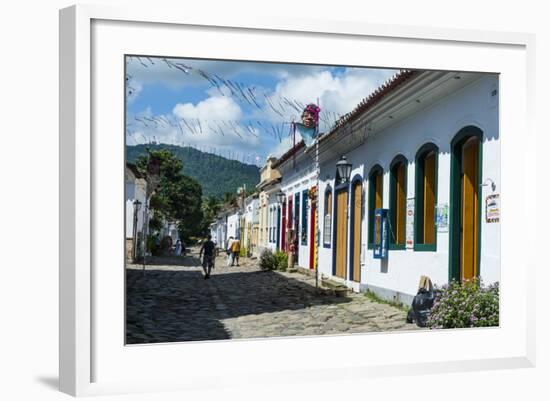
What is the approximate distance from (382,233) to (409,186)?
0.90m

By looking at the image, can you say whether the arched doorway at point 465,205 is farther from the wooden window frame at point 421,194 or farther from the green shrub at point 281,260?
the green shrub at point 281,260

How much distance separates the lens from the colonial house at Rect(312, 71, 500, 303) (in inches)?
376

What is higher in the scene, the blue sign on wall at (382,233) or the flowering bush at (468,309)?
the blue sign on wall at (382,233)

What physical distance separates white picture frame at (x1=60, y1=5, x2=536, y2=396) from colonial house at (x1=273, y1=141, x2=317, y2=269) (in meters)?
3.45

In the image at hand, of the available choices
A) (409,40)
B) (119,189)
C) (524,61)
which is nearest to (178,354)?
(119,189)

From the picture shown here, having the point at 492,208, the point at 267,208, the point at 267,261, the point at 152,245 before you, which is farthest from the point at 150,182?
the point at 492,208

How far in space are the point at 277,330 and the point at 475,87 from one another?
12.9ft

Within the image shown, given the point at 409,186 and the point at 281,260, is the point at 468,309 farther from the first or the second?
the point at 281,260

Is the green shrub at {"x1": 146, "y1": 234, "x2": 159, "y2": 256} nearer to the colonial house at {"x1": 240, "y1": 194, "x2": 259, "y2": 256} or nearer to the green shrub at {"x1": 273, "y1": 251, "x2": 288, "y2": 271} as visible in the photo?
the colonial house at {"x1": 240, "y1": 194, "x2": 259, "y2": 256}

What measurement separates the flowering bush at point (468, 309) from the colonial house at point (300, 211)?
11.0ft

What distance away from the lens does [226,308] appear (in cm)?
924

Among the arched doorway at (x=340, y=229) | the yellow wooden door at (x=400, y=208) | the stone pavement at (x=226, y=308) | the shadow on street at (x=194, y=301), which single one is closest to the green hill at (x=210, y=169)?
the stone pavement at (x=226, y=308)

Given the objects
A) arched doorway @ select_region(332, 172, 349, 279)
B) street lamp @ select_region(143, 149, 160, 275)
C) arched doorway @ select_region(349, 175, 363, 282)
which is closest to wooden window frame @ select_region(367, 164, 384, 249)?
arched doorway @ select_region(349, 175, 363, 282)

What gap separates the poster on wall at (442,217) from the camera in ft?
33.2
